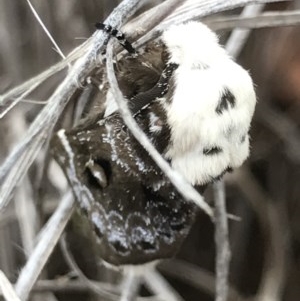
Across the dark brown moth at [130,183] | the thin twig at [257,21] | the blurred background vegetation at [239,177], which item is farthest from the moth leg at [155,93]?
the blurred background vegetation at [239,177]

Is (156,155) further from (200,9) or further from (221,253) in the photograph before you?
(221,253)

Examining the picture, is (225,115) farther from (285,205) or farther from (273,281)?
(285,205)

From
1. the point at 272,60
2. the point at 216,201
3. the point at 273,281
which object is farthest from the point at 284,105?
the point at 216,201

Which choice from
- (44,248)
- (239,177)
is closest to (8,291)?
(44,248)

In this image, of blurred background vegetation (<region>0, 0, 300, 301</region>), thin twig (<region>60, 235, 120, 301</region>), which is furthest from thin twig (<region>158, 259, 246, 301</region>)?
thin twig (<region>60, 235, 120, 301</region>)

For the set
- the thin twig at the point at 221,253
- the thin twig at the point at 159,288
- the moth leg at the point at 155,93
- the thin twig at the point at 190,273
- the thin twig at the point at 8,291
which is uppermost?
the moth leg at the point at 155,93

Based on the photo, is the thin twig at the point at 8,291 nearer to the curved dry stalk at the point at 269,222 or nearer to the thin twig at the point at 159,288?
the thin twig at the point at 159,288

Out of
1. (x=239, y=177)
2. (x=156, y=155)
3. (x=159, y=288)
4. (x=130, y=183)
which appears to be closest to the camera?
(x=156, y=155)
